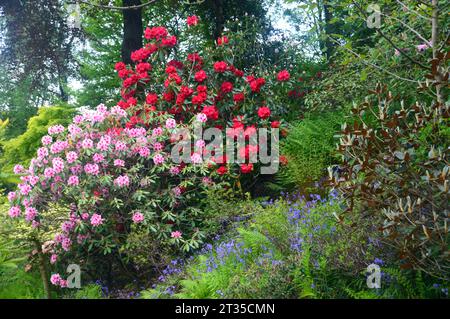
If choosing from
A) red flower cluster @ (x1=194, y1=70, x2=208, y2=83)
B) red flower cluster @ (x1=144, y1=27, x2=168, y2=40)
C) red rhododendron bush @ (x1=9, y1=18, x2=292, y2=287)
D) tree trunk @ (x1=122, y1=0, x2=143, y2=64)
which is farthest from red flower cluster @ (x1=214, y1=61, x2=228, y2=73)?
tree trunk @ (x1=122, y1=0, x2=143, y2=64)

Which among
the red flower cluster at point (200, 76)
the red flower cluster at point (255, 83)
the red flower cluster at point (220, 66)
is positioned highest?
the red flower cluster at point (220, 66)

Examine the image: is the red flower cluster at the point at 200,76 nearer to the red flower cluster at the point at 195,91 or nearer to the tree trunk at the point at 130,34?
the red flower cluster at the point at 195,91

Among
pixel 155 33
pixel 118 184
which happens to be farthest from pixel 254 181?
pixel 155 33

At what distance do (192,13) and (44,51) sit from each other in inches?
135

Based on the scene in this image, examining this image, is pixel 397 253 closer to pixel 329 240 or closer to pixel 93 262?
pixel 329 240

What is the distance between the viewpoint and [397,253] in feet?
Result: 10.6

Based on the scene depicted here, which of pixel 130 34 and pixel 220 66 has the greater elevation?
A: pixel 130 34

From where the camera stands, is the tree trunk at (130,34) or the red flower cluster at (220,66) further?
the tree trunk at (130,34)


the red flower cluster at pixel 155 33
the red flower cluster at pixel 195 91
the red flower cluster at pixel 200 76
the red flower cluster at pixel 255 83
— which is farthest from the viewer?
the red flower cluster at pixel 155 33

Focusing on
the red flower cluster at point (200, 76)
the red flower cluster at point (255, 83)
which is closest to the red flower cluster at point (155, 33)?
the red flower cluster at point (200, 76)

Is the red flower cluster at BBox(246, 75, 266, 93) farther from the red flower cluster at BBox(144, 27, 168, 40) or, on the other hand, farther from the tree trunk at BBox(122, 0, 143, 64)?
the tree trunk at BBox(122, 0, 143, 64)

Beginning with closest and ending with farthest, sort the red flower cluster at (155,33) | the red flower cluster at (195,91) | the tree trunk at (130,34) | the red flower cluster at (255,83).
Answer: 1. the red flower cluster at (195,91)
2. the red flower cluster at (255,83)
3. the red flower cluster at (155,33)
4. the tree trunk at (130,34)

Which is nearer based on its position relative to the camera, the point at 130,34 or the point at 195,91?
the point at 195,91

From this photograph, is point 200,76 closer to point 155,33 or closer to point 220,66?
point 220,66
